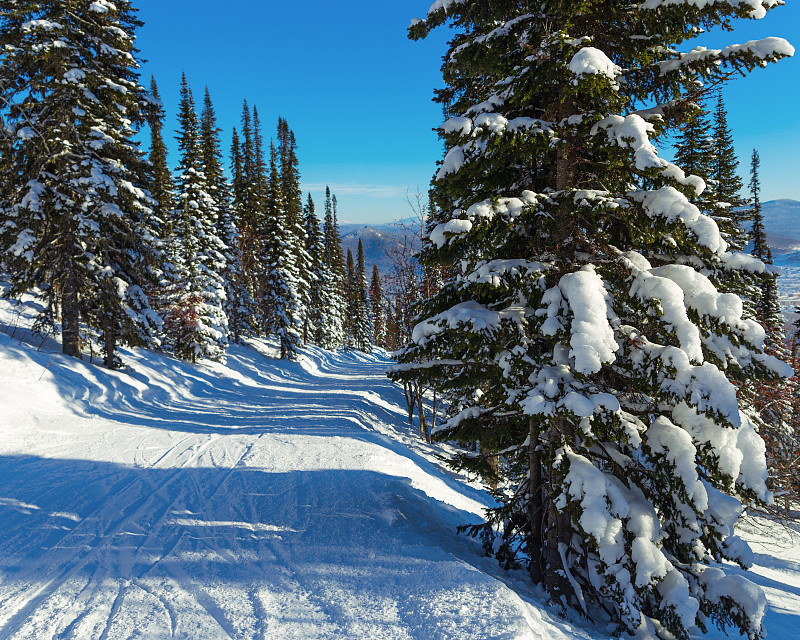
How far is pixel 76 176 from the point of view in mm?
13641

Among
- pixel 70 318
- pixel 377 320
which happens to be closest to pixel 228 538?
pixel 70 318

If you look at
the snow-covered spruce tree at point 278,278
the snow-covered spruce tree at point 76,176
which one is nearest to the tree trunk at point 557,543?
the snow-covered spruce tree at point 76,176

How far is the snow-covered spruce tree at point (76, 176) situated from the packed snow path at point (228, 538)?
112 inches

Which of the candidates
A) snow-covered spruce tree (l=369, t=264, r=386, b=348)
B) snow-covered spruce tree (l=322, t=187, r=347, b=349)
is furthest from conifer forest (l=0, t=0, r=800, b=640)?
snow-covered spruce tree (l=369, t=264, r=386, b=348)

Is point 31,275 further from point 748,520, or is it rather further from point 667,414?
point 748,520

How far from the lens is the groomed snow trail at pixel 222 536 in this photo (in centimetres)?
359

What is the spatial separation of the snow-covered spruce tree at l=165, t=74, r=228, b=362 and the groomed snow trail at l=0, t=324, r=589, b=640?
36.4 feet

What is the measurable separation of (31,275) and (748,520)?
2426cm

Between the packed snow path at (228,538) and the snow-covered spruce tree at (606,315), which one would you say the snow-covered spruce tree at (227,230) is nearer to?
the packed snow path at (228,538)

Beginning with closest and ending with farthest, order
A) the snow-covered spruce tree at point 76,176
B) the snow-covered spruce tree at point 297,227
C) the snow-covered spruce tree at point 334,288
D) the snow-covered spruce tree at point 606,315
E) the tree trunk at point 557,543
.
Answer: the snow-covered spruce tree at point 606,315 < the tree trunk at point 557,543 < the snow-covered spruce tree at point 76,176 < the snow-covered spruce tree at point 297,227 < the snow-covered spruce tree at point 334,288

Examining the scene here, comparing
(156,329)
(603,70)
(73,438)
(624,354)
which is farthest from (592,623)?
(156,329)

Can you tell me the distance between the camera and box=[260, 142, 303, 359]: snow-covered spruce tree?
32.8 m

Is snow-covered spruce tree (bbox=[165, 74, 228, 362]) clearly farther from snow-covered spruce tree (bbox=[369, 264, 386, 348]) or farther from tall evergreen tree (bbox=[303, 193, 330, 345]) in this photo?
snow-covered spruce tree (bbox=[369, 264, 386, 348])

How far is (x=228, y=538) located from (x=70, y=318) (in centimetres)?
1280
